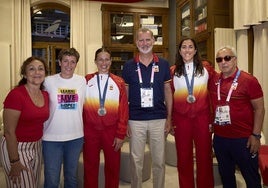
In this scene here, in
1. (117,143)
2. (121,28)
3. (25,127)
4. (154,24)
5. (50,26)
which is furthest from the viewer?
(50,26)

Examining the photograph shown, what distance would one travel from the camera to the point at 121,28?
18.9ft

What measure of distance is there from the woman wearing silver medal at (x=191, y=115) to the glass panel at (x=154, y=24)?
11.9 ft

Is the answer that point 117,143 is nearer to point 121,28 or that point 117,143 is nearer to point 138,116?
point 138,116

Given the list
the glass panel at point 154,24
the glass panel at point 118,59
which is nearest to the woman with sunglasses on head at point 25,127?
the glass panel at point 118,59

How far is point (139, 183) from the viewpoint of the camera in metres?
2.36

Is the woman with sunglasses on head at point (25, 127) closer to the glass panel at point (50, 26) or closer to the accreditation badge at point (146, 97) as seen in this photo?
the accreditation badge at point (146, 97)

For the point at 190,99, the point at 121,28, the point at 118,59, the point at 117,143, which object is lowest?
the point at 117,143

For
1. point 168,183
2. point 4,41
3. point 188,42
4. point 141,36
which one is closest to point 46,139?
point 141,36

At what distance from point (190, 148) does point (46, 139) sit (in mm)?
1198

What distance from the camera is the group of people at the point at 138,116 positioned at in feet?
6.46

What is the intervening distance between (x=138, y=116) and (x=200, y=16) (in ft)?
8.70

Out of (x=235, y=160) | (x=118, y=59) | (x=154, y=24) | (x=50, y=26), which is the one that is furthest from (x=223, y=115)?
(x=50, y=26)

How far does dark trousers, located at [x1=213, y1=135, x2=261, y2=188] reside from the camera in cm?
213

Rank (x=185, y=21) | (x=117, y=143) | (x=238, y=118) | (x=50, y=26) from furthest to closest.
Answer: (x=50, y=26)
(x=185, y=21)
(x=117, y=143)
(x=238, y=118)
